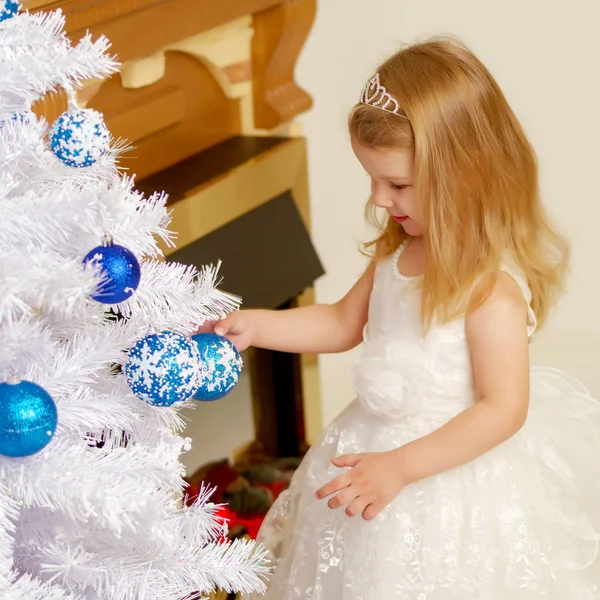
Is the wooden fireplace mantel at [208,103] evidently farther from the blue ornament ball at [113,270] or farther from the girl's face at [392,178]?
the blue ornament ball at [113,270]

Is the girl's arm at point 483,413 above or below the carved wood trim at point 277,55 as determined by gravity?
below

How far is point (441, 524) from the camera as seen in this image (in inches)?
52.4

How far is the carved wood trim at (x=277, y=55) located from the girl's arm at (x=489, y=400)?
99 centimetres

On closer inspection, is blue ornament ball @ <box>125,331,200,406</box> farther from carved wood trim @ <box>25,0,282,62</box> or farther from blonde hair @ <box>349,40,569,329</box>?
carved wood trim @ <box>25,0,282,62</box>

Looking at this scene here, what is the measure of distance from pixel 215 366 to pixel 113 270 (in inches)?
10.1

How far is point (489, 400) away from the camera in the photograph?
4.32 ft

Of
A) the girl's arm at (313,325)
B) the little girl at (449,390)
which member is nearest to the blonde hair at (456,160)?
the little girl at (449,390)

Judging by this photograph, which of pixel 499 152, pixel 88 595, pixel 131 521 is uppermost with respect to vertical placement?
pixel 499 152

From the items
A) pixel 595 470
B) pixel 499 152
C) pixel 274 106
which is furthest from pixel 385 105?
pixel 274 106

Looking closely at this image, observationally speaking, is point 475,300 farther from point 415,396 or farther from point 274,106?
point 274,106

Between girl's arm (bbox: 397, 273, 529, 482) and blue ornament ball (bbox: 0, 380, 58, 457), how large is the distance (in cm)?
54

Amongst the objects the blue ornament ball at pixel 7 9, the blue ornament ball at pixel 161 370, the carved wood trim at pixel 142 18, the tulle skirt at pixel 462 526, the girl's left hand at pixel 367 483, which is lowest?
the tulle skirt at pixel 462 526

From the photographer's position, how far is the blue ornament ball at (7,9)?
954 millimetres

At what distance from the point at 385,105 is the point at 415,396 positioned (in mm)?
417
